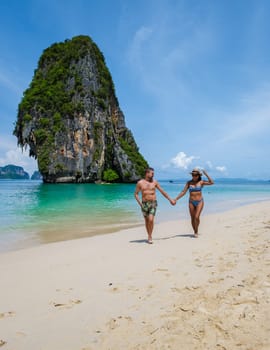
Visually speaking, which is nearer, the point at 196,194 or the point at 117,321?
the point at 117,321

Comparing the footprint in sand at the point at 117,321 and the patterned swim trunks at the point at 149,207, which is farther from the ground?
the patterned swim trunks at the point at 149,207

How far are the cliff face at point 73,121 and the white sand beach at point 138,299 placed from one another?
46.2m

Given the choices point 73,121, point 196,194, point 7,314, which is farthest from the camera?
point 73,121

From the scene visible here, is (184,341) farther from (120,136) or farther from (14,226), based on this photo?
(120,136)

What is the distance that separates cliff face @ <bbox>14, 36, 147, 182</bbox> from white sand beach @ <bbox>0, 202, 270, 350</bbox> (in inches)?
1819

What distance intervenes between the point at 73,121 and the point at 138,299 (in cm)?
5125

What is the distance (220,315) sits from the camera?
2314mm

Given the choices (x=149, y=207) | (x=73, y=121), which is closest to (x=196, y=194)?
(x=149, y=207)

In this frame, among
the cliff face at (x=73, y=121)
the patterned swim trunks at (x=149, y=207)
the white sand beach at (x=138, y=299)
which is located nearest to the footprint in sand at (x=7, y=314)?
the white sand beach at (x=138, y=299)

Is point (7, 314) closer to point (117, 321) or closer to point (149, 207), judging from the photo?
point (117, 321)

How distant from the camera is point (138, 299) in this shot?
2.80 m

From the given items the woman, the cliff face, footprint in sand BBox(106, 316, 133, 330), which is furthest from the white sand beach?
the cliff face

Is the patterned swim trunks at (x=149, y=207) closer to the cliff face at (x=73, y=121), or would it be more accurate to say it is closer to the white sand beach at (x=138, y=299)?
the white sand beach at (x=138, y=299)

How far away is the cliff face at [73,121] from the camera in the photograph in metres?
49.2
